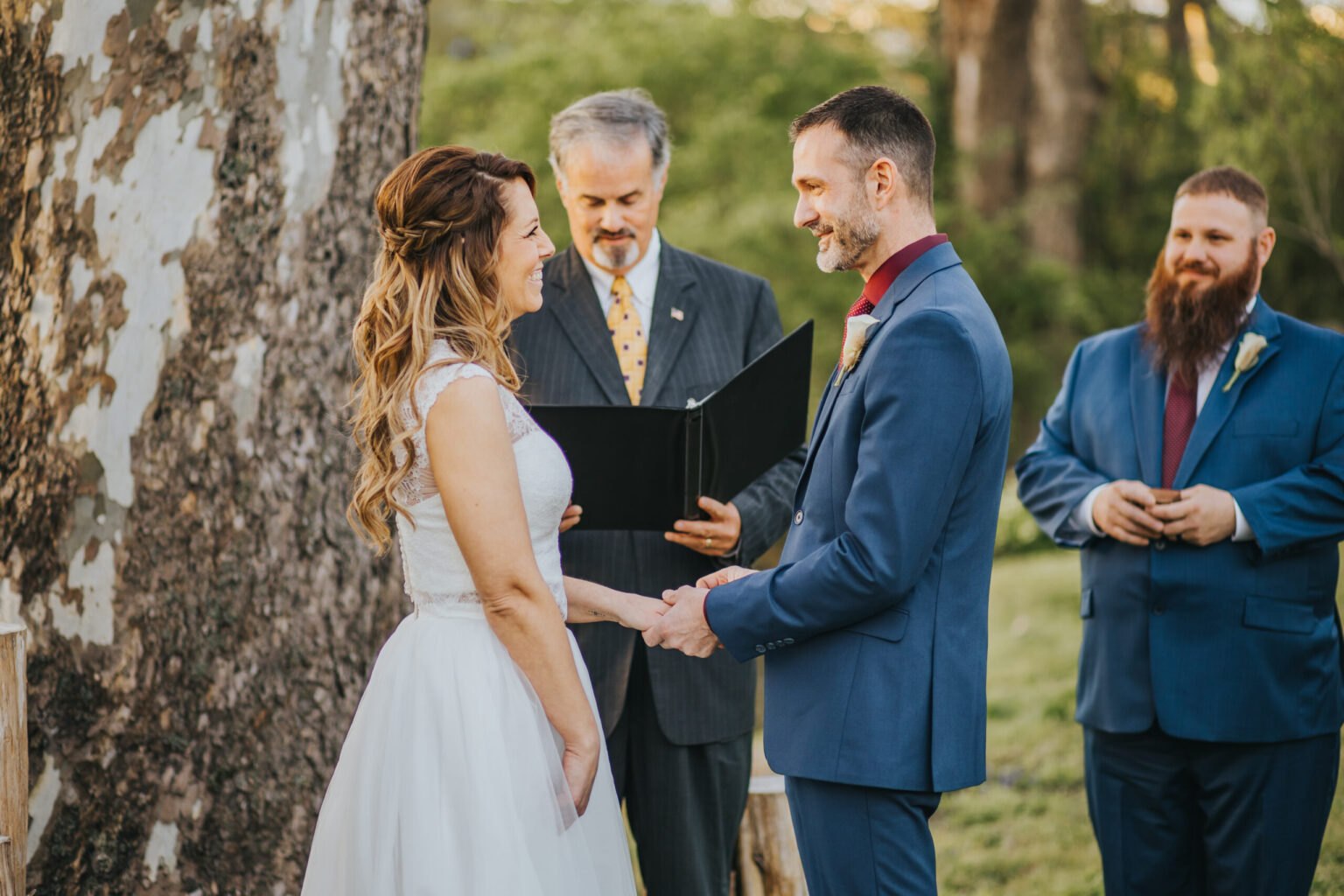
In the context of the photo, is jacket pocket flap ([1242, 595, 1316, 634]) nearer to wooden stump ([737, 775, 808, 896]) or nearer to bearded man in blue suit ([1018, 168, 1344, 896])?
bearded man in blue suit ([1018, 168, 1344, 896])

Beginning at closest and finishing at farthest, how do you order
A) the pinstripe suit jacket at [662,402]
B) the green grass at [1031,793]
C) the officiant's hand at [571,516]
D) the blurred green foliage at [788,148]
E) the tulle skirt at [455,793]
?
the tulle skirt at [455,793]
the officiant's hand at [571,516]
the pinstripe suit jacket at [662,402]
the green grass at [1031,793]
the blurred green foliage at [788,148]

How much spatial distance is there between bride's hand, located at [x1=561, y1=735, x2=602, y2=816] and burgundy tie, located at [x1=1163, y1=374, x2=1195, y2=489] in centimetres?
189

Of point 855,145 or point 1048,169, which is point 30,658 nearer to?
point 855,145

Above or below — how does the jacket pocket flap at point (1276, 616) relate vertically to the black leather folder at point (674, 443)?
below

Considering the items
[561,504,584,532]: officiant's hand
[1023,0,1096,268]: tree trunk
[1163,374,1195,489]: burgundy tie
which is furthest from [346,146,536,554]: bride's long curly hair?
[1023,0,1096,268]: tree trunk

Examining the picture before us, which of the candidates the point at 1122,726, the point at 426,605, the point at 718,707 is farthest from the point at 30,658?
the point at 1122,726

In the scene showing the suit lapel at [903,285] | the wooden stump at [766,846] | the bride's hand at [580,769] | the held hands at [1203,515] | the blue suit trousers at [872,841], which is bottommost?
the wooden stump at [766,846]

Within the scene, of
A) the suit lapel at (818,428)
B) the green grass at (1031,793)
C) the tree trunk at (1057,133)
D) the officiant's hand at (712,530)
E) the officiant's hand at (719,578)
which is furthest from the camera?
the tree trunk at (1057,133)

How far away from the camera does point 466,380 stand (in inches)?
87.8

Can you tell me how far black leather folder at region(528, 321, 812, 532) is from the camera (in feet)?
8.86

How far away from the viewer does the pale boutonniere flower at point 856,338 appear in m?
2.40

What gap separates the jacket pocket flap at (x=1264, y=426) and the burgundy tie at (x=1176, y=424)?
13 cm

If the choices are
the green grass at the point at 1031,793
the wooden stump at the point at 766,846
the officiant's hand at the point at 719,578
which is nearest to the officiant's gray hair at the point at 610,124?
the officiant's hand at the point at 719,578

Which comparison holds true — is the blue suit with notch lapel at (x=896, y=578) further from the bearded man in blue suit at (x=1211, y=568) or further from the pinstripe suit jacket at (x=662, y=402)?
the bearded man in blue suit at (x=1211, y=568)
